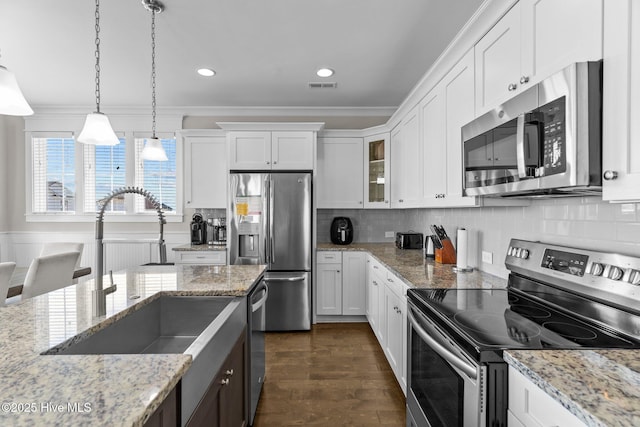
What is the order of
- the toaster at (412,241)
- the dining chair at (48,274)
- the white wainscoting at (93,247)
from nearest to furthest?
the dining chair at (48,274)
the toaster at (412,241)
the white wainscoting at (93,247)

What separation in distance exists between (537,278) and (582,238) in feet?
0.86

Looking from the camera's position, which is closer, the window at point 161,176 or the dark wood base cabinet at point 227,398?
the dark wood base cabinet at point 227,398

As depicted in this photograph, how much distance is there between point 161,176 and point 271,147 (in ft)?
5.51

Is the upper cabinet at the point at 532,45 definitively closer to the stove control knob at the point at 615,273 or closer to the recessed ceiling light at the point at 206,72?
the stove control knob at the point at 615,273

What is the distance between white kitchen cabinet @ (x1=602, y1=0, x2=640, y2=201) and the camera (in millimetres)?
925

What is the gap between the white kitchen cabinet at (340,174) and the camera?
164 inches

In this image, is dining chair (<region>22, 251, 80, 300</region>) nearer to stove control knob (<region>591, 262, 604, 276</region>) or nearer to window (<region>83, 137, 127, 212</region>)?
window (<region>83, 137, 127, 212</region>)

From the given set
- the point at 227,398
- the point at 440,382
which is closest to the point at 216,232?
the point at 227,398

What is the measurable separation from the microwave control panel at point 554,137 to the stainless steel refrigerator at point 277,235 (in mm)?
2658

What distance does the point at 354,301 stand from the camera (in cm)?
388

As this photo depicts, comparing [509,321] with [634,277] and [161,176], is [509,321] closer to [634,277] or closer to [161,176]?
[634,277]

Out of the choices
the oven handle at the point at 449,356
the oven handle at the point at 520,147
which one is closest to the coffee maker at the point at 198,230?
the oven handle at the point at 449,356

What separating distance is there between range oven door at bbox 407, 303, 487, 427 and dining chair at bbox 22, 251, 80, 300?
2.70m

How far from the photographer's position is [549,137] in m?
1.18
